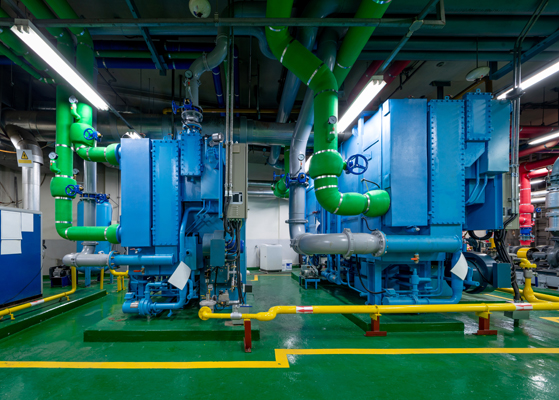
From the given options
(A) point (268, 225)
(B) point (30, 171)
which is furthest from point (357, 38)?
(A) point (268, 225)

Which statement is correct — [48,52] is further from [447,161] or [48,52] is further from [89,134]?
[447,161]

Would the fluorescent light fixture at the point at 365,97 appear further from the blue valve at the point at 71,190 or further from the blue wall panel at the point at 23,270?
the blue wall panel at the point at 23,270

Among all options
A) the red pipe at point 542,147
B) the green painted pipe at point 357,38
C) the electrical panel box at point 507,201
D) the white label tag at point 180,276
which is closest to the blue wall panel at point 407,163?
the green painted pipe at point 357,38

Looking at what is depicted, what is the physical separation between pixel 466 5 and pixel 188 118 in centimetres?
544

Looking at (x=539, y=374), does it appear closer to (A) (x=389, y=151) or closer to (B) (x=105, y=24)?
(A) (x=389, y=151)

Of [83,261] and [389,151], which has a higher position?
[389,151]

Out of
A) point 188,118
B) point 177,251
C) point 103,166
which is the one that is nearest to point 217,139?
point 188,118

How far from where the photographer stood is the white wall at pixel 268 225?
41.4 ft

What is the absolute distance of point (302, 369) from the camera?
3084mm

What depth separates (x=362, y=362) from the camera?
326 cm

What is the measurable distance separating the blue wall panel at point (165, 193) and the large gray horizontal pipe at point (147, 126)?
2877 millimetres

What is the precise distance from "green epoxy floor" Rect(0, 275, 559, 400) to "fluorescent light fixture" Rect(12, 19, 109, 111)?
4412mm

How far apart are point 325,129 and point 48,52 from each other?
458 cm

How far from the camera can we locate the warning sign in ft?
22.8
